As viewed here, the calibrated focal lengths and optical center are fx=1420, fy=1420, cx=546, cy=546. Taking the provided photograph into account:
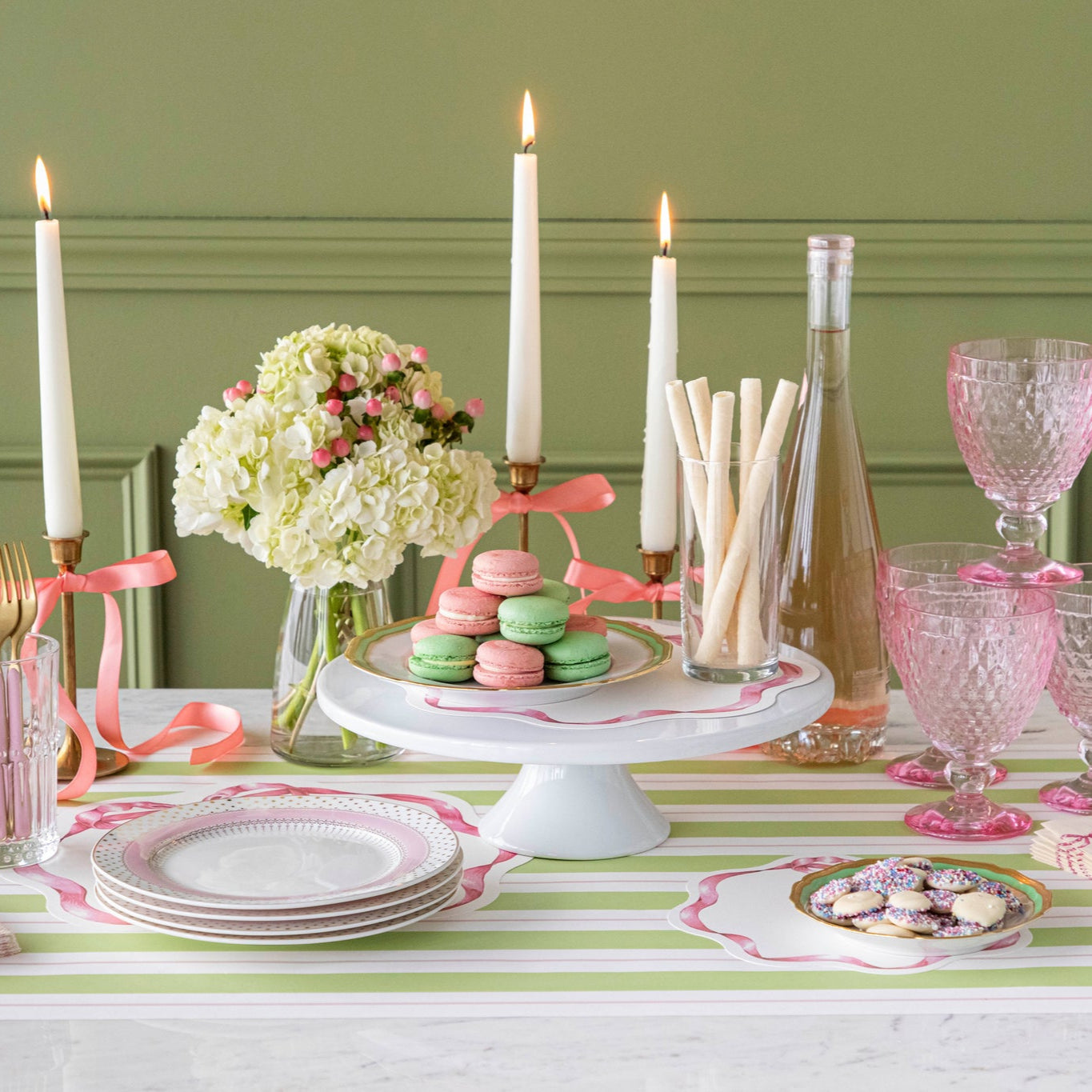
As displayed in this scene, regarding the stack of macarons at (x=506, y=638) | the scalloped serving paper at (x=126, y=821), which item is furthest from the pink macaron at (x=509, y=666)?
the scalloped serving paper at (x=126, y=821)

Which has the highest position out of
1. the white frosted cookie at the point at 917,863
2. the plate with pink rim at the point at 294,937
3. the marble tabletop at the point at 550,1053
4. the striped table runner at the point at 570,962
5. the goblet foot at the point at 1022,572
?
the goblet foot at the point at 1022,572

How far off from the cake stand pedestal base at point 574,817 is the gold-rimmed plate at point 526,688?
2.5 inches

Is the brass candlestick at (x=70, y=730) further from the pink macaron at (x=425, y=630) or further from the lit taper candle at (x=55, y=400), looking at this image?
the pink macaron at (x=425, y=630)

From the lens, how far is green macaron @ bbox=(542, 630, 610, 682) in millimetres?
997

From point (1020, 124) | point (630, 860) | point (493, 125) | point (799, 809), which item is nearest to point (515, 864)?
point (630, 860)

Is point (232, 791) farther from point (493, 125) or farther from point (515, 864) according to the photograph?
point (493, 125)

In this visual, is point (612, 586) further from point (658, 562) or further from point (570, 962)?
point (570, 962)

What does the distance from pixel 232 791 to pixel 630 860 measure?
1.09 feet

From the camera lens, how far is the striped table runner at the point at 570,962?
2.61ft

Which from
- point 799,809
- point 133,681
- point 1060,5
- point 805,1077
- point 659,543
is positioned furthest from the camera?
point 133,681

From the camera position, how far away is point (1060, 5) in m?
2.26

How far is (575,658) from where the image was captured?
100 centimetres

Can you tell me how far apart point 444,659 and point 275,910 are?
232mm

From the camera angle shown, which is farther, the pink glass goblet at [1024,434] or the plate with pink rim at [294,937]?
the pink glass goblet at [1024,434]
